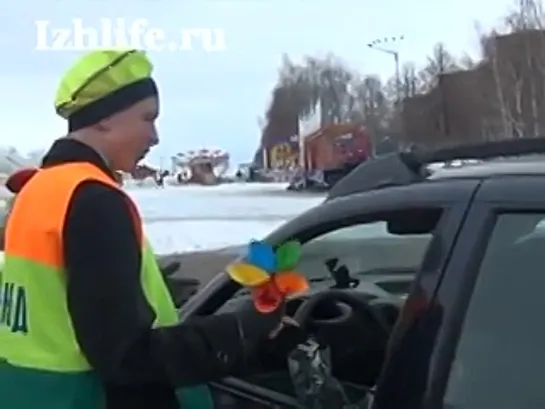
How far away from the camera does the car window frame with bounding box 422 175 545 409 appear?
7.65 ft

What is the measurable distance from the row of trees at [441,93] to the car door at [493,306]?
1852 inches

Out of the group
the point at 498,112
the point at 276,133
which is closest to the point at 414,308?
the point at 498,112

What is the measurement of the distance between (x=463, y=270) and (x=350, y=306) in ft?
2.98

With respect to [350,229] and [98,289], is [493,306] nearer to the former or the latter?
[350,229]

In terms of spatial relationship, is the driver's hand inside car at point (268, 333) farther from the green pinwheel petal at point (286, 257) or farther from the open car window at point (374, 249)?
the open car window at point (374, 249)

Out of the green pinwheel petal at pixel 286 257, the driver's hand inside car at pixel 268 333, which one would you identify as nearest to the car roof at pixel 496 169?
the green pinwheel petal at pixel 286 257

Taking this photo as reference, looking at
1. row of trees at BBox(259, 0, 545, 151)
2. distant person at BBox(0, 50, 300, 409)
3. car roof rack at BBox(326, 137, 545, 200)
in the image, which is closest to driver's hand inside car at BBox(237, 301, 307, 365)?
distant person at BBox(0, 50, 300, 409)

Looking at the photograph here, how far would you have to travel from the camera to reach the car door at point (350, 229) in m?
2.42

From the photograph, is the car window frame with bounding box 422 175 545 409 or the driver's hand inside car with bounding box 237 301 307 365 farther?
the driver's hand inside car with bounding box 237 301 307 365

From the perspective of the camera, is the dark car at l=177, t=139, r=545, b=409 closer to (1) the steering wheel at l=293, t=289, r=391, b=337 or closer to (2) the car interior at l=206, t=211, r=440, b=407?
(2) the car interior at l=206, t=211, r=440, b=407

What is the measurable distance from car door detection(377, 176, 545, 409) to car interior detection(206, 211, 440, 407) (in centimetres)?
16

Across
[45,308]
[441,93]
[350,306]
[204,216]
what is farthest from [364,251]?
[441,93]

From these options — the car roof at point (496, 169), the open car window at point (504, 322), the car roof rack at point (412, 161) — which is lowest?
the open car window at point (504, 322)

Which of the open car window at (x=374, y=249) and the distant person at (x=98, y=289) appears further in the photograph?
the open car window at (x=374, y=249)
